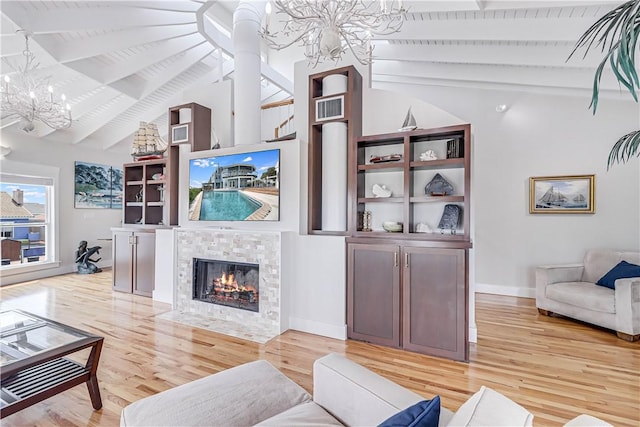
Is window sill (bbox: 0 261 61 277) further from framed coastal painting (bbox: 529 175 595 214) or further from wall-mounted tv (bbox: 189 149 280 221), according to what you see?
framed coastal painting (bbox: 529 175 595 214)

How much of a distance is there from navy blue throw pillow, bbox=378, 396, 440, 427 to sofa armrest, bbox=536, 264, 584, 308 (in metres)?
4.07

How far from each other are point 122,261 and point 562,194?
7019mm

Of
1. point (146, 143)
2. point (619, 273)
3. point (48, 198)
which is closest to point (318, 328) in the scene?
point (619, 273)

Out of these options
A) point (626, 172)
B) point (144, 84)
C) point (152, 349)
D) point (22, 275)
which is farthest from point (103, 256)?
point (626, 172)

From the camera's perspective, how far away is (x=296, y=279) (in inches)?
144

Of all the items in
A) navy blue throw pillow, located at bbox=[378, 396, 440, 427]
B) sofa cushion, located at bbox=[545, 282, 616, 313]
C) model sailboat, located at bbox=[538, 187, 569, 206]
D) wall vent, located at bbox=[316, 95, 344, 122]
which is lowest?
sofa cushion, located at bbox=[545, 282, 616, 313]

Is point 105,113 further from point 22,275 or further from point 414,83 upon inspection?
point 414,83

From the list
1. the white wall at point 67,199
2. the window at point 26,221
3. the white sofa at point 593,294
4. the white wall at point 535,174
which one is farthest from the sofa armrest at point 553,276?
the window at point 26,221

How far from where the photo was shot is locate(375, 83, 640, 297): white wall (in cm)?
434

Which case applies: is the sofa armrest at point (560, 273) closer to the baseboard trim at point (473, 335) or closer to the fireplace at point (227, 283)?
the baseboard trim at point (473, 335)

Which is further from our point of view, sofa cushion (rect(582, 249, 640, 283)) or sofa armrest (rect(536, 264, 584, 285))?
sofa armrest (rect(536, 264, 584, 285))

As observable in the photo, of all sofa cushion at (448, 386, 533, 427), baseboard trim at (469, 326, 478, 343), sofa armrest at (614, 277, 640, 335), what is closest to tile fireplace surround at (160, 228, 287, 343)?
baseboard trim at (469, 326, 478, 343)

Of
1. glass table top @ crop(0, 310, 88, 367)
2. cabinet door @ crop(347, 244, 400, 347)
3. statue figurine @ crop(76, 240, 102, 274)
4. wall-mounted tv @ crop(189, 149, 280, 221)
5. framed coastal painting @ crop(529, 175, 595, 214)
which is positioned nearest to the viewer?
glass table top @ crop(0, 310, 88, 367)

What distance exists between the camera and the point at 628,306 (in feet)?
10.7
